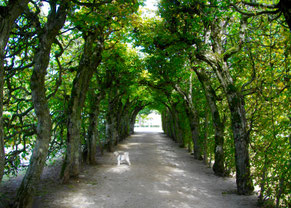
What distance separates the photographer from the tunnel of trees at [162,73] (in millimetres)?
5203

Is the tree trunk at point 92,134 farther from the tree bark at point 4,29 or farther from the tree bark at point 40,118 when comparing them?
the tree bark at point 4,29

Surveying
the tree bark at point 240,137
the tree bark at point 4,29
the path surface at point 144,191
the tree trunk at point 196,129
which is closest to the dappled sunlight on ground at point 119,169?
the path surface at point 144,191

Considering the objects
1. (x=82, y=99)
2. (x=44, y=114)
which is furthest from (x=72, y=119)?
(x=44, y=114)

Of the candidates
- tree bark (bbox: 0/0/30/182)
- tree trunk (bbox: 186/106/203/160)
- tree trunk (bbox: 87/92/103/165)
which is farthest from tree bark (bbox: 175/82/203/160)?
tree bark (bbox: 0/0/30/182)

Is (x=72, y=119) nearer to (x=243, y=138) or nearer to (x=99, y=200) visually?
(x=99, y=200)

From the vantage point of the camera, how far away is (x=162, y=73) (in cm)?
1527

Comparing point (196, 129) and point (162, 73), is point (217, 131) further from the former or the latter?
point (162, 73)

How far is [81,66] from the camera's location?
29.1ft

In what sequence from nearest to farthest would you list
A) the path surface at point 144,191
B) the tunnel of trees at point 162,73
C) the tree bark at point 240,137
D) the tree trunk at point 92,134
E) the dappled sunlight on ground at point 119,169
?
the tunnel of trees at point 162,73
the path surface at point 144,191
the tree bark at point 240,137
the dappled sunlight on ground at point 119,169
the tree trunk at point 92,134

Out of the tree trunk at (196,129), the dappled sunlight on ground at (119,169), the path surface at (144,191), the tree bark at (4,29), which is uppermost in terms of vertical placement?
the tree bark at (4,29)

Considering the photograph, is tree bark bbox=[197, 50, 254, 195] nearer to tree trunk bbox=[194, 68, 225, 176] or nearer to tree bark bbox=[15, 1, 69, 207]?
tree trunk bbox=[194, 68, 225, 176]

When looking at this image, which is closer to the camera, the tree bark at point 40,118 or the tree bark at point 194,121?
the tree bark at point 40,118

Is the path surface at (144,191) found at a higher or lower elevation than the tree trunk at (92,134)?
lower

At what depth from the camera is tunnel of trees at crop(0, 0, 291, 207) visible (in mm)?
5203
